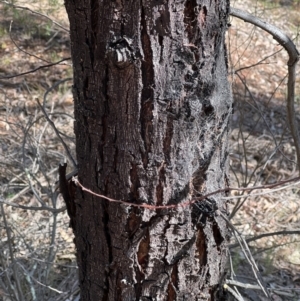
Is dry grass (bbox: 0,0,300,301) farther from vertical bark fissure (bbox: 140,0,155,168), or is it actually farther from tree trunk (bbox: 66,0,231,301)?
vertical bark fissure (bbox: 140,0,155,168)

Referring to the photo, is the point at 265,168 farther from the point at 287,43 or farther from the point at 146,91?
the point at 146,91

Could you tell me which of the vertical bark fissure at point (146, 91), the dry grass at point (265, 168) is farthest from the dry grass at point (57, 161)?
the vertical bark fissure at point (146, 91)

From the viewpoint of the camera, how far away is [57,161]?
416 cm

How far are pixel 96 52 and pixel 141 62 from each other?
12 cm

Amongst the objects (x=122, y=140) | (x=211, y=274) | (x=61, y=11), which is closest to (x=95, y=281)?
(x=211, y=274)

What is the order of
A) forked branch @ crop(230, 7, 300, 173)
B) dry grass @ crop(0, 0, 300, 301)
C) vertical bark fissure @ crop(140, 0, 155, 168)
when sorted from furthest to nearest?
dry grass @ crop(0, 0, 300, 301)
forked branch @ crop(230, 7, 300, 173)
vertical bark fissure @ crop(140, 0, 155, 168)

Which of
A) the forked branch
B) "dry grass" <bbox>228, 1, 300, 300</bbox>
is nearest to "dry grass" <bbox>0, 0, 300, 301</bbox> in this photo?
"dry grass" <bbox>228, 1, 300, 300</bbox>

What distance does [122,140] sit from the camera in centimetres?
136

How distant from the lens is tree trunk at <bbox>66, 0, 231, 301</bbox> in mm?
1273

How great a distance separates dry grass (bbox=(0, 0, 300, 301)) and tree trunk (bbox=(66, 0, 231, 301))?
764 mm

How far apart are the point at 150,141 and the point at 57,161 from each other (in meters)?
2.90

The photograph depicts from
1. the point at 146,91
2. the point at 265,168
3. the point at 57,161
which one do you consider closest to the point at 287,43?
the point at 146,91

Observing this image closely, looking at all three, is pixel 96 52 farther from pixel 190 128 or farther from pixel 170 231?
pixel 170 231

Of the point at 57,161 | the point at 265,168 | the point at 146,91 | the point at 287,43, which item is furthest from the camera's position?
the point at 265,168
